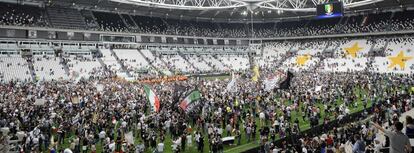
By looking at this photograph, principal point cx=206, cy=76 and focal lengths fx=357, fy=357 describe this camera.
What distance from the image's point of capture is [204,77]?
54.2 m

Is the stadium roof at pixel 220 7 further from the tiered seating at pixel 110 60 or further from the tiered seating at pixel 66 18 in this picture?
the tiered seating at pixel 110 60

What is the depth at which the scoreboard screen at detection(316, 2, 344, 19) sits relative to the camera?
149 ft

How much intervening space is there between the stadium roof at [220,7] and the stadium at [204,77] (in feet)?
1.17

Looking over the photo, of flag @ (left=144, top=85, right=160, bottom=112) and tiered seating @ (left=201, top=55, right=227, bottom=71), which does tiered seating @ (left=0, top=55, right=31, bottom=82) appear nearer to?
flag @ (left=144, top=85, right=160, bottom=112)

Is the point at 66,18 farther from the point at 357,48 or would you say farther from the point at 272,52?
the point at 357,48

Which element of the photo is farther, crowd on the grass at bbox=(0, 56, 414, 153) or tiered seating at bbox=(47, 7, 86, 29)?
tiered seating at bbox=(47, 7, 86, 29)

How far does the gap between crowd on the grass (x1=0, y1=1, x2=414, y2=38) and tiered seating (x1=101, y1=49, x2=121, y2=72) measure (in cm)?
477

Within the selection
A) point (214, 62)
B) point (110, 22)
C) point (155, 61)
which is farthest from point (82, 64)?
point (214, 62)

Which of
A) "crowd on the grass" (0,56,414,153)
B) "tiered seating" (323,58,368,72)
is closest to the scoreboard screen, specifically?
→ "tiered seating" (323,58,368,72)

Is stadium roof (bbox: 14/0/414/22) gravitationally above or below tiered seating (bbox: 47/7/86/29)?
above

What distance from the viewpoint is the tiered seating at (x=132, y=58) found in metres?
54.4

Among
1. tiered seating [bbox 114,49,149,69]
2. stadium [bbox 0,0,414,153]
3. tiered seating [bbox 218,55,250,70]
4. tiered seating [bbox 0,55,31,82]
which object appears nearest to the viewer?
stadium [bbox 0,0,414,153]

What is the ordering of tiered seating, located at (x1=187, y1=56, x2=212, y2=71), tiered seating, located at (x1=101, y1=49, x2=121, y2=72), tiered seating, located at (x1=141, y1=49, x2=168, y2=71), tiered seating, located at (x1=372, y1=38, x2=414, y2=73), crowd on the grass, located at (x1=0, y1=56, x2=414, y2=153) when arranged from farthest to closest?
1. tiered seating, located at (x1=187, y1=56, x2=212, y2=71)
2. tiered seating, located at (x1=141, y1=49, x2=168, y2=71)
3. tiered seating, located at (x1=372, y1=38, x2=414, y2=73)
4. tiered seating, located at (x1=101, y1=49, x2=121, y2=72)
5. crowd on the grass, located at (x1=0, y1=56, x2=414, y2=153)

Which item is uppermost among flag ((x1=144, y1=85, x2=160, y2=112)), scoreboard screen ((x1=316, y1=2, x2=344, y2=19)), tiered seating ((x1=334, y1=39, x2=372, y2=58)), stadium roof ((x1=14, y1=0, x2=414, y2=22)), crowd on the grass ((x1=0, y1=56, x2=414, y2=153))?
stadium roof ((x1=14, y1=0, x2=414, y2=22))
